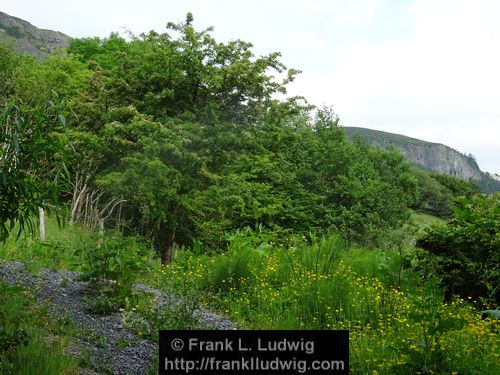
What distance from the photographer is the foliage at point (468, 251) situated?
21.4ft

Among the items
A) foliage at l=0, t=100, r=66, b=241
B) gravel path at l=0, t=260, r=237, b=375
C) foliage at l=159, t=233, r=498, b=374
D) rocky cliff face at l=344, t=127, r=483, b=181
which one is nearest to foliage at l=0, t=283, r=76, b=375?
gravel path at l=0, t=260, r=237, b=375

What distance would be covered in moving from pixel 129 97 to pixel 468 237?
279 inches

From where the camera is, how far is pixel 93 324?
4.59 metres

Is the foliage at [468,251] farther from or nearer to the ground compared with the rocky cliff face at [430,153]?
nearer to the ground

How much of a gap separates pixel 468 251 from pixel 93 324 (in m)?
4.97

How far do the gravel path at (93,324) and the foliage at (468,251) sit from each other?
10.6ft

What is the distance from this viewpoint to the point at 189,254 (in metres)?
9.16

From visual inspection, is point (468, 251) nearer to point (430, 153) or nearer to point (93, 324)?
point (93, 324)

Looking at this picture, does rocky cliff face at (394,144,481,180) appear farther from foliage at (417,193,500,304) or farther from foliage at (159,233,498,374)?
foliage at (159,233,498,374)

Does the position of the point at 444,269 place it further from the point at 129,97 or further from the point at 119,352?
the point at 129,97

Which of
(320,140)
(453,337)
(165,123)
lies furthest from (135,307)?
(320,140)

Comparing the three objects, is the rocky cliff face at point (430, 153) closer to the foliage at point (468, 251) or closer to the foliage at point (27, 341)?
the foliage at point (468, 251)

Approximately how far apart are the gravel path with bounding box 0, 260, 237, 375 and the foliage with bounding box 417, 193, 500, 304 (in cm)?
324

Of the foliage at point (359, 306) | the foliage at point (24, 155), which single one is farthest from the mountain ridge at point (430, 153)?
the foliage at point (24, 155)
